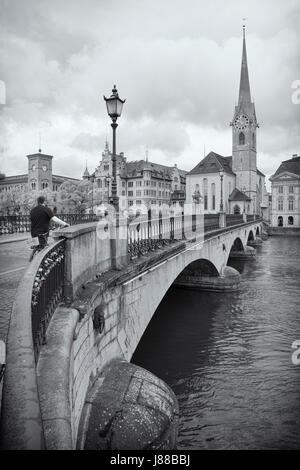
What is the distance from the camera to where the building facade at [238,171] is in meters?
72.2

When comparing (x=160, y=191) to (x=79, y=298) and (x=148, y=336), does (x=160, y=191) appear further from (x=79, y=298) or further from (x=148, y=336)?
(x=79, y=298)

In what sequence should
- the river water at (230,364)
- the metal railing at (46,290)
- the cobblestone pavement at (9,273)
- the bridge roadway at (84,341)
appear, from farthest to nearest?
the river water at (230,364)
the cobblestone pavement at (9,273)
the metal railing at (46,290)
the bridge roadway at (84,341)

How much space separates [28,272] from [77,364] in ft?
5.80

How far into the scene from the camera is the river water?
8070 millimetres

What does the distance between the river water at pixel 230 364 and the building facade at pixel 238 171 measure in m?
53.2

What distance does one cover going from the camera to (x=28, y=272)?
3707mm

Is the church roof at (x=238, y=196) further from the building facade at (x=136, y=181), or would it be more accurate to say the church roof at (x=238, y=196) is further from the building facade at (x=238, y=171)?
the building facade at (x=136, y=181)

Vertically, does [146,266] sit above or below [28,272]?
below

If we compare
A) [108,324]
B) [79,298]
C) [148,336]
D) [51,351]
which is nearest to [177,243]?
[148,336]

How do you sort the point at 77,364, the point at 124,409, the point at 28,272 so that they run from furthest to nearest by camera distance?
1. the point at 124,409
2. the point at 77,364
3. the point at 28,272

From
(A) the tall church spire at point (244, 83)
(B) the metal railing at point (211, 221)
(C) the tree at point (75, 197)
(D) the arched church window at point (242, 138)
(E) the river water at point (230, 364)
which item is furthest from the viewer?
(D) the arched church window at point (242, 138)

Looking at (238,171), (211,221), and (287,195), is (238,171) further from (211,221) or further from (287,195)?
(211,221)

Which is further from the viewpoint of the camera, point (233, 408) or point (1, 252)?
point (1, 252)

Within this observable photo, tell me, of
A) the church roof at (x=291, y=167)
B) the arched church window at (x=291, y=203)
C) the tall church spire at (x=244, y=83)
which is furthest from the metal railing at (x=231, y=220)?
the tall church spire at (x=244, y=83)
